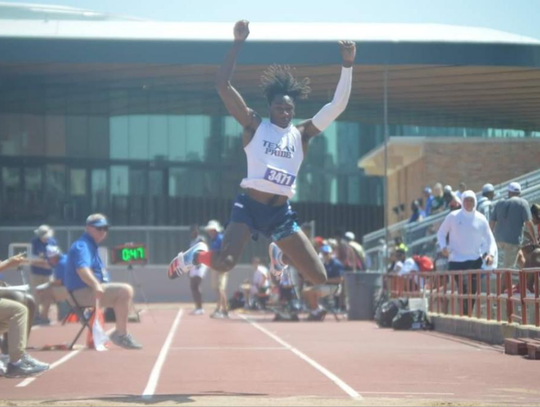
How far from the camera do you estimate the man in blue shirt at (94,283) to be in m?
15.0

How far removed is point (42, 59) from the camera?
3416cm

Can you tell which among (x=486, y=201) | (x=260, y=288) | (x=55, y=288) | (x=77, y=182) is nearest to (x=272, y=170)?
(x=486, y=201)

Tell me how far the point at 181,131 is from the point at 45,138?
16.8ft

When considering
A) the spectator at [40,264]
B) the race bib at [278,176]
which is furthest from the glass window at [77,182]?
the race bib at [278,176]

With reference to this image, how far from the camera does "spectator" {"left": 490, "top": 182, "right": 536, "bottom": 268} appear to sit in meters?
18.1

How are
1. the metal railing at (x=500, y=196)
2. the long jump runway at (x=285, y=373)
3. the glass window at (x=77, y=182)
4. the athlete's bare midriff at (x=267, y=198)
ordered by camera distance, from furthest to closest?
the glass window at (x=77, y=182)
the metal railing at (x=500, y=196)
the athlete's bare midriff at (x=267, y=198)
the long jump runway at (x=285, y=373)

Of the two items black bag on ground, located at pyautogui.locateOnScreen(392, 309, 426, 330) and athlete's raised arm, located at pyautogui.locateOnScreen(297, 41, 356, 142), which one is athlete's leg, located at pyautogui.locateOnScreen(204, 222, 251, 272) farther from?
black bag on ground, located at pyautogui.locateOnScreen(392, 309, 426, 330)


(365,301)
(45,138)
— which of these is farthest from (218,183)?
(365,301)

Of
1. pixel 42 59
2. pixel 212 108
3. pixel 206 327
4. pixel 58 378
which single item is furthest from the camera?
pixel 212 108

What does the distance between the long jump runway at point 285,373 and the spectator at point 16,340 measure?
5.2 inches

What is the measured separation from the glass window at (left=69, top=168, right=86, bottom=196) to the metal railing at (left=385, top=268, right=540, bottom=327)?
23.6 metres

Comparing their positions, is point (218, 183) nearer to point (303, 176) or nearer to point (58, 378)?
point (303, 176)

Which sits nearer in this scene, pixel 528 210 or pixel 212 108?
pixel 528 210

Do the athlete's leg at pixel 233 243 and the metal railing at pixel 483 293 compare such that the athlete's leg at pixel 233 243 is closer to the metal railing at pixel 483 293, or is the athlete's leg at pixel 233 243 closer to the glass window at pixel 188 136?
the metal railing at pixel 483 293
